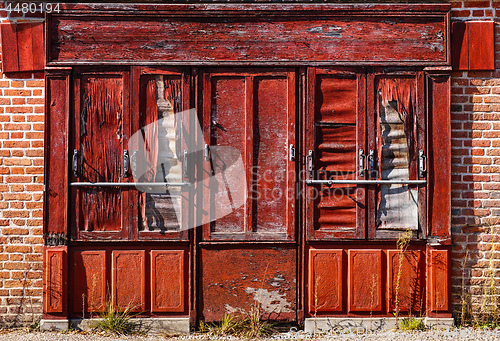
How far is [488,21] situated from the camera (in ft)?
13.5

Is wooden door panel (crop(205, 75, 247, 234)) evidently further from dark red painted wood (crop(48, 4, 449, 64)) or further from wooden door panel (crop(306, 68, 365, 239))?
wooden door panel (crop(306, 68, 365, 239))

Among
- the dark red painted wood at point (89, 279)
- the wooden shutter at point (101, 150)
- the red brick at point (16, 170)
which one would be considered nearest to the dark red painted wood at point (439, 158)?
the wooden shutter at point (101, 150)

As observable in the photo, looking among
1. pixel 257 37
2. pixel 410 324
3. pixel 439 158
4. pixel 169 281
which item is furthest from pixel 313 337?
pixel 257 37

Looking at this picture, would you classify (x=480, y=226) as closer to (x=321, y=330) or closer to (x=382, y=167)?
(x=382, y=167)

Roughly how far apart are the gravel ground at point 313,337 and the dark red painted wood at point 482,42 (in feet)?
8.85

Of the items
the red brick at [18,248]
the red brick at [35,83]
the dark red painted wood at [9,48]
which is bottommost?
the red brick at [18,248]

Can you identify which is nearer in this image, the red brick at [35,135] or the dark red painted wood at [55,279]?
the dark red painted wood at [55,279]

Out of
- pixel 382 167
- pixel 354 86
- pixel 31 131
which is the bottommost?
pixel 382 167

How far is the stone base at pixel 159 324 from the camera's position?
4.06m

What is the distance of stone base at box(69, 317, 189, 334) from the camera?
4.06 m

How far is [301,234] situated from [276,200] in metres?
0.44

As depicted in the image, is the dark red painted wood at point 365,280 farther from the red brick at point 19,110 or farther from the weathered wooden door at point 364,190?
the red brick at point 19,110

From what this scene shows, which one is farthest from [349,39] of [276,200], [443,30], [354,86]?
[276,200]

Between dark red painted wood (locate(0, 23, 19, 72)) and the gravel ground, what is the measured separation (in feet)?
8.80
